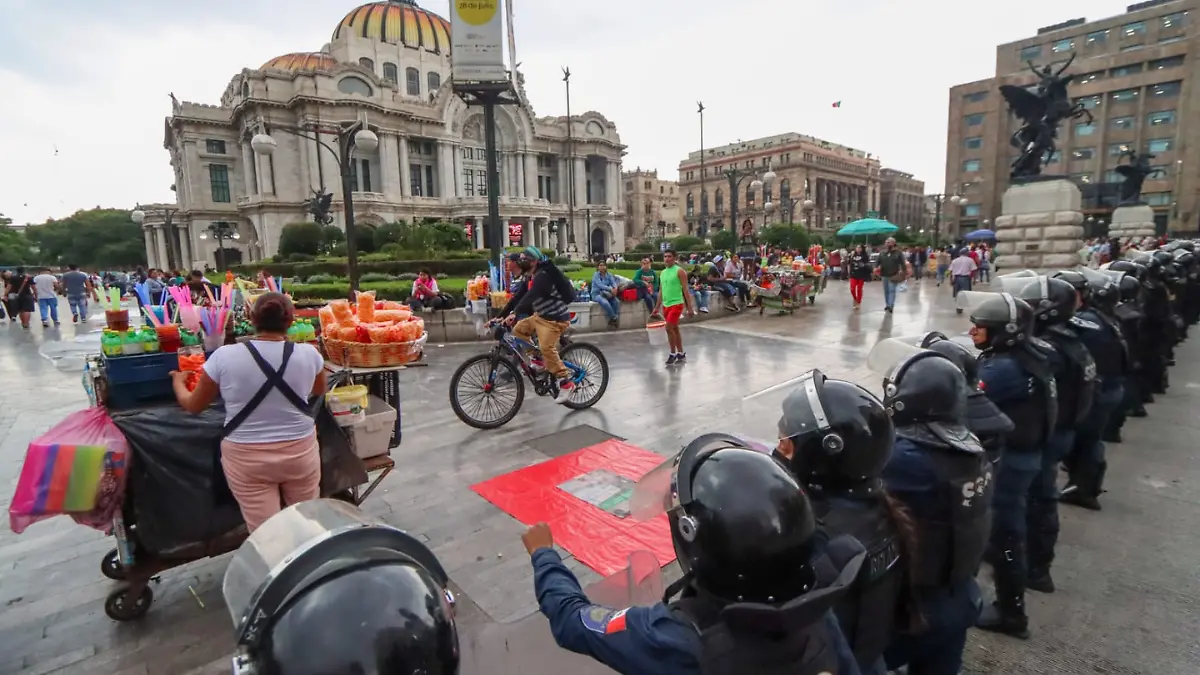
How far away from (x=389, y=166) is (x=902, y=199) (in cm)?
10064

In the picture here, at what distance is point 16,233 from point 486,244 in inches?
2460

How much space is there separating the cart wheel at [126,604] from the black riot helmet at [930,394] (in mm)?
3903

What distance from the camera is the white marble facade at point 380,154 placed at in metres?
50.2

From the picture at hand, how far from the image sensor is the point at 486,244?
195ft

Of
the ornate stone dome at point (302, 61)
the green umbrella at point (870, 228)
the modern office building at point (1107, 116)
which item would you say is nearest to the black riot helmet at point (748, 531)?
the green umbrella at point (870, 228)

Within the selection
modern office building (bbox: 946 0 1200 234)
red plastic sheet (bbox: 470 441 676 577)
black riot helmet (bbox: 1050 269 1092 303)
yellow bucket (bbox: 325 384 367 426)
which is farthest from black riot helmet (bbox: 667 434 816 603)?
modern office building (bbox: 946 0 1200 234)

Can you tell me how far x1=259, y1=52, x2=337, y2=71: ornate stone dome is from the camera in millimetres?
58319

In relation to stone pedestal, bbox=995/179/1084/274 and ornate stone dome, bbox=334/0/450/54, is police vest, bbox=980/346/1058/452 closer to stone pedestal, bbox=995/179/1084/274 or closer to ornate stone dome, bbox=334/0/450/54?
stone pedestal, bbox=995/179/1084/274

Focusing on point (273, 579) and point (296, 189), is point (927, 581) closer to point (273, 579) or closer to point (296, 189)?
point (273, 579)

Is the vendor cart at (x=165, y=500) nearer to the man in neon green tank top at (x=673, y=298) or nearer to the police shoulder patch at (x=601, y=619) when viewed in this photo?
the police shoulder patch at (x=601, y=619)

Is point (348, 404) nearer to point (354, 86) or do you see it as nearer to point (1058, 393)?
point (1058, 393)

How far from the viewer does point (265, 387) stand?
2.90m

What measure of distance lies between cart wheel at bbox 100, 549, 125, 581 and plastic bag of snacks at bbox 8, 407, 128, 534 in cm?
32

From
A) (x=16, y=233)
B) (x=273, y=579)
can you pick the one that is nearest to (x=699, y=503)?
(x=273, y=579)
